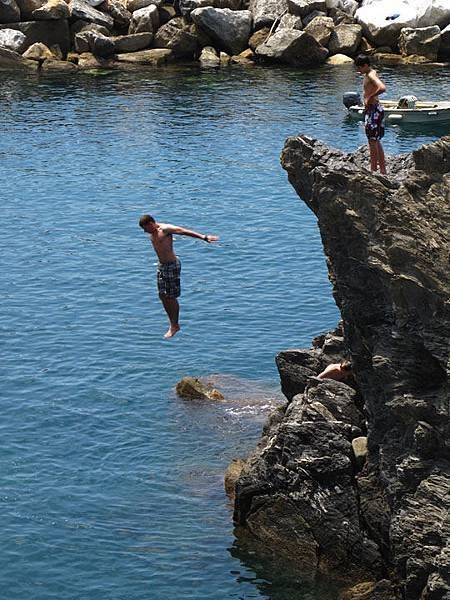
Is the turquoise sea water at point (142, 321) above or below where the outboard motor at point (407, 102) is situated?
below

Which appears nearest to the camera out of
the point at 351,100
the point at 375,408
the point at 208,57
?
the point at 375,408

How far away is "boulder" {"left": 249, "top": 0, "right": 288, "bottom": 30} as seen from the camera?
96188mm

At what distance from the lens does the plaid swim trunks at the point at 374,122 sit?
1235 inches

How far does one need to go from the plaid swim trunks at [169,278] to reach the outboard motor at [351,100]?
4780 cm

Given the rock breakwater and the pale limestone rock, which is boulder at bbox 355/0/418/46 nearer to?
the rock breakwater

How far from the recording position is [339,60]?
95.1m

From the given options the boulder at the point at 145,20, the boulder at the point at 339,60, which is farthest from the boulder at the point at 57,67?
the boulder at the point at 339,60

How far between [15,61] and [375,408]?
241 feet

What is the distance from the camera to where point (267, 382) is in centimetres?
4138

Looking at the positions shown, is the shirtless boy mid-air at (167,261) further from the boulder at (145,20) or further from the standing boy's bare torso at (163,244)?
the boulder at (145,20)

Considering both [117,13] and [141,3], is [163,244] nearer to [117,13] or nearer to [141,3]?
[117,13]

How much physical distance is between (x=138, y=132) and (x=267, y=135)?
864 centimetres

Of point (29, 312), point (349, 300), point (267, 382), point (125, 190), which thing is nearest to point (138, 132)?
point (125, 190)

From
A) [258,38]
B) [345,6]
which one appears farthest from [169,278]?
[345,6]
